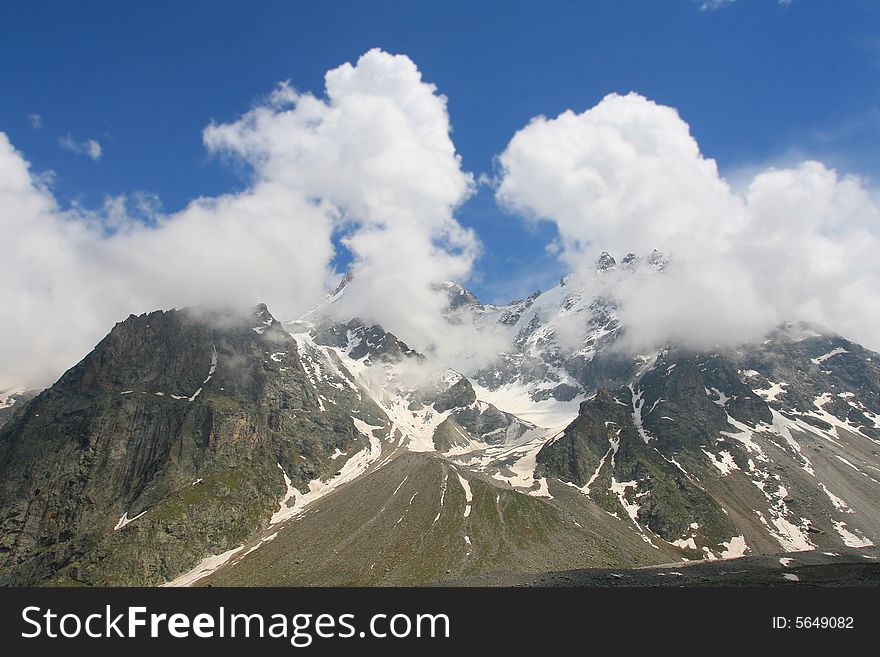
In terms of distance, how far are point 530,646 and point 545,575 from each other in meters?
126

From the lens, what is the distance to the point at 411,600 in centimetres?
6512

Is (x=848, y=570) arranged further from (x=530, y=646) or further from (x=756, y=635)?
(x=530, y=646)

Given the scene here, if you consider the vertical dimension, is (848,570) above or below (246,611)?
below

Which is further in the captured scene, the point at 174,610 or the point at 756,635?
the point at 756,635

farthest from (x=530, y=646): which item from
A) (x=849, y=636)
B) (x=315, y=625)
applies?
(x=849, y=636)

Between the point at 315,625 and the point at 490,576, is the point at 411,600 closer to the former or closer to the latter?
the point at 315,625

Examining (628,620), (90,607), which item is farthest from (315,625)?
(628,620)

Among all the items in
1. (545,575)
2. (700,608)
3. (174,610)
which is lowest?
(545,575)

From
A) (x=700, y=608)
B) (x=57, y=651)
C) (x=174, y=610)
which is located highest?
(x=174, y=610)

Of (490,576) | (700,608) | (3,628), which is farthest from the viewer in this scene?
(490,576)

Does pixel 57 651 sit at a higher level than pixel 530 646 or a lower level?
higher

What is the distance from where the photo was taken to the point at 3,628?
62500 millimetres

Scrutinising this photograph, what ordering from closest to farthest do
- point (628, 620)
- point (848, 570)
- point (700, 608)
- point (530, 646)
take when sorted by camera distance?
point (530, 646)
point (628, 620)
point (700, 608)
point (848, 570)

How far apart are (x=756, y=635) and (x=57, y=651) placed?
86.0m
